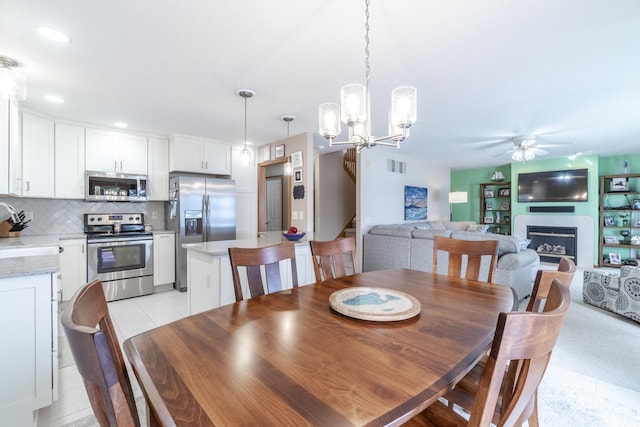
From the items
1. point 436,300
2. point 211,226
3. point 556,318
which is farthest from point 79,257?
point 556,318

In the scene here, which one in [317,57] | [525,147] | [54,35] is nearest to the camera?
[54,35]

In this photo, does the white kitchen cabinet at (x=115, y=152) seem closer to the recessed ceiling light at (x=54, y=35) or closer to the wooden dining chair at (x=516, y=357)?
the recessed ceiling light at (x=54, y=35)

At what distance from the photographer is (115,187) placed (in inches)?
163

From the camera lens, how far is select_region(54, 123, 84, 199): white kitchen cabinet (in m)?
3.72

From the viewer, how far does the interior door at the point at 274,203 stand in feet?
19.4

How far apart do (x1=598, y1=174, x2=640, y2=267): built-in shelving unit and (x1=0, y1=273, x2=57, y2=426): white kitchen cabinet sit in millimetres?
8878

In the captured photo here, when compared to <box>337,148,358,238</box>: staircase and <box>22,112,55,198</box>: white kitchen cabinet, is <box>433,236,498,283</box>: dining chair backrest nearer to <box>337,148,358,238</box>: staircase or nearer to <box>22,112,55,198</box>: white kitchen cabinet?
<box>337,148,358,238</box>: staircase

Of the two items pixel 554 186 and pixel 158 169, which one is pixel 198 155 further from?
pixel 554 186

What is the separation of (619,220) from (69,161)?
10.2m

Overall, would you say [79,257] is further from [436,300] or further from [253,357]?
[436,300]

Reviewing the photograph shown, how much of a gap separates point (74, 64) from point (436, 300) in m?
3.19

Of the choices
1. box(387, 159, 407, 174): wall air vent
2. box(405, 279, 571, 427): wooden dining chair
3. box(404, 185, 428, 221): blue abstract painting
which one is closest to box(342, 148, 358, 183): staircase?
box(387, 159, 407, 174): wall air vent

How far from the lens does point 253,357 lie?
90 cm

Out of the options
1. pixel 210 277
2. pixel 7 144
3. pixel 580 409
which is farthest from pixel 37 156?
pixel 580 409
